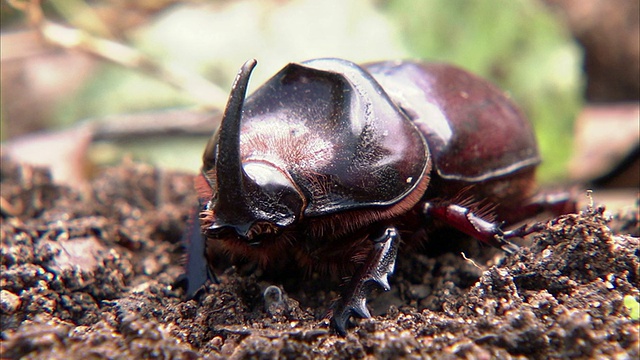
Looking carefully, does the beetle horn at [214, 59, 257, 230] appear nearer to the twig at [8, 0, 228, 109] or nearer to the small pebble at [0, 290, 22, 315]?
the small pebble at [0, 290, 22, 315]

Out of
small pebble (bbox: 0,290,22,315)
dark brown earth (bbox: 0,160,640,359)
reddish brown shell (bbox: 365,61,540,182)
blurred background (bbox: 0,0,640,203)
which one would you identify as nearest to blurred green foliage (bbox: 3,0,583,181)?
blurred background (bbox: 0,0,640,203)

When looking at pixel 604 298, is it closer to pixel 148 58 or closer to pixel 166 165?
pixel 166 165

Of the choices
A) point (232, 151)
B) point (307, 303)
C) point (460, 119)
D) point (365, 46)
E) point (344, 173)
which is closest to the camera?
point (232, 151)

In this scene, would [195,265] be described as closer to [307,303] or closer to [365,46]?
[307,303]

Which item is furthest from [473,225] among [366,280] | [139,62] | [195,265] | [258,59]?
[139,62]

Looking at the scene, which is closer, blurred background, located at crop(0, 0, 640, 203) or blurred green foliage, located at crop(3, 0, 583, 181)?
blurred background, located at crop(0, 0, 640, 203)

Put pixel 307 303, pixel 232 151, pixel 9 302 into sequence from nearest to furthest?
pixel 232 151 < pixel 9 302 < pixel 307 303

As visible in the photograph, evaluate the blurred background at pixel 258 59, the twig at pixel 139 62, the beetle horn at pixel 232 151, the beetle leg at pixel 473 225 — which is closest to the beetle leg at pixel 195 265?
the beetle horn at pixel 232 151

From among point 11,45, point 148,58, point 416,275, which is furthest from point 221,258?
point 11,45
